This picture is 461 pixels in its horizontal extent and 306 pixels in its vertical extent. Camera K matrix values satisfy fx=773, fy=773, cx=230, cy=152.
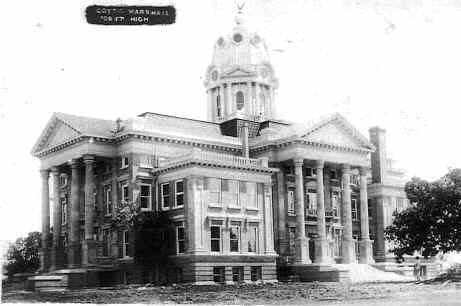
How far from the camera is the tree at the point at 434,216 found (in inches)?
1457

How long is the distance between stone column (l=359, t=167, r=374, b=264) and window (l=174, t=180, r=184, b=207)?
594 inches

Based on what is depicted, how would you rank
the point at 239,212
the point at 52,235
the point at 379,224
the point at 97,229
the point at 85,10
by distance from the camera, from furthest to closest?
the point at 379,224 < the point at 52,235 < the point at 97,229 < the point at 239,212 < the point at 85,10

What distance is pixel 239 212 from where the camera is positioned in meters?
43.4

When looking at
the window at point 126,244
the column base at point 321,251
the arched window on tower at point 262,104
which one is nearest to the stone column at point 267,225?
the column base at point 321,251

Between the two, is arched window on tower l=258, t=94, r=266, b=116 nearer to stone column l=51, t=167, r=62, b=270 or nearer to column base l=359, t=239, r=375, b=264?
column base l=359, t=239, r=375, b=264

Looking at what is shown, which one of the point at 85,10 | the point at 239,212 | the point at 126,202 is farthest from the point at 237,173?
the point at 85,10

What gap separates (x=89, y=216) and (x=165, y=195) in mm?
4891

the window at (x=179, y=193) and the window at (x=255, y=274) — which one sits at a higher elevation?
the window at (x=179, y=193)

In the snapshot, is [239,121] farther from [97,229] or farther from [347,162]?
[97,229]

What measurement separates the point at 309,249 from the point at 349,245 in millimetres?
2642

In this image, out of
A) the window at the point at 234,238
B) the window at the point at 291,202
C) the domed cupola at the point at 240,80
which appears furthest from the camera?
the domed cupola at the point at 240,80

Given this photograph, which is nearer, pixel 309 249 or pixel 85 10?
pixel 85 10

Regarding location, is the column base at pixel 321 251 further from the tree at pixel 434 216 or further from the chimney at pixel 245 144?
the tree at pixel 434 216

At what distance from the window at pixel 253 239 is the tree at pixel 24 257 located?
18959 millimetres
